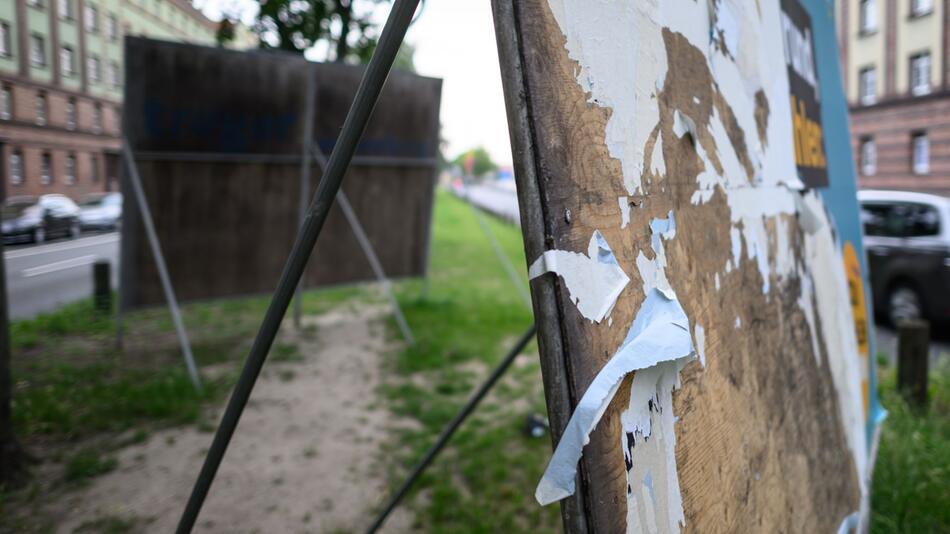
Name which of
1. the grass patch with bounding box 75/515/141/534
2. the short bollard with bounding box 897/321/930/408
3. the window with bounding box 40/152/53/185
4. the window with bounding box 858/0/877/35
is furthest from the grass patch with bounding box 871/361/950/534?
the window with bounding box 858/0/877/35

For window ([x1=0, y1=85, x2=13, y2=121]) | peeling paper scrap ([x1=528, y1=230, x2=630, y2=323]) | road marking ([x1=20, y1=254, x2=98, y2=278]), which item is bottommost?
road marking ([x1=20, y1=254, x2=98, y2=278])

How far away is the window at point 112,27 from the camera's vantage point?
490 centimetres

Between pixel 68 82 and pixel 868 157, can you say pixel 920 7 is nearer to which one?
pixel 868 157

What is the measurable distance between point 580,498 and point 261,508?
2.81 meters

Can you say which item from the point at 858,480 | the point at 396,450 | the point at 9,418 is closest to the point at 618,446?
the point at 858,480

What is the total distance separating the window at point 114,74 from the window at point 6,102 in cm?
165

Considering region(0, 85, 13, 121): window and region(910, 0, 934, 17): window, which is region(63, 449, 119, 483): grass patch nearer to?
region(0, 85, 13, 121): window

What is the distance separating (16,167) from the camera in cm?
398

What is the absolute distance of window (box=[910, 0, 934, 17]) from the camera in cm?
1980

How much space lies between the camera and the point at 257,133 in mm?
5922

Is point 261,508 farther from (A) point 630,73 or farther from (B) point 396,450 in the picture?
(A) point 630,73

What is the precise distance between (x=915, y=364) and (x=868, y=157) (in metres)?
22.6

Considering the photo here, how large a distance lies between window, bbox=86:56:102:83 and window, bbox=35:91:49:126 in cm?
75

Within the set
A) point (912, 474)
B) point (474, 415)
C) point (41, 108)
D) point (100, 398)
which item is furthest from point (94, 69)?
point (912, 474)
